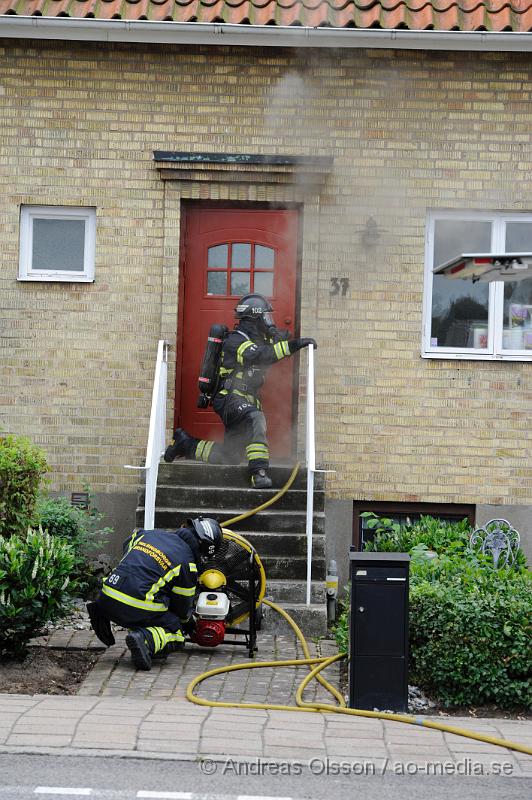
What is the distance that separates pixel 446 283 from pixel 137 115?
3.50 meters

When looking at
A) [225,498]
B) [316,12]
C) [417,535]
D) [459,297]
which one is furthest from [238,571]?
[316,12]

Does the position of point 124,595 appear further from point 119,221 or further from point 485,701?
point 119,221

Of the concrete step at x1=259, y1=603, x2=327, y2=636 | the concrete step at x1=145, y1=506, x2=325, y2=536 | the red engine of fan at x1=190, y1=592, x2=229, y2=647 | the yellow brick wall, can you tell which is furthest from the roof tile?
the red engine of fan at x1=190, y1=592, x2=229, y2=647

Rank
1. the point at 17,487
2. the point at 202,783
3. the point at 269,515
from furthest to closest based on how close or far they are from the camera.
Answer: the point at 269,515 < the point at 17,487 < the point at 202,783

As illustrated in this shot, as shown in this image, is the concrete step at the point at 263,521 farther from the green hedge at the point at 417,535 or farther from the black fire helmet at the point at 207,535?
the black fire helmet at the point at 207,535

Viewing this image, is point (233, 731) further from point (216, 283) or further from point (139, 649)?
point (216, 283)

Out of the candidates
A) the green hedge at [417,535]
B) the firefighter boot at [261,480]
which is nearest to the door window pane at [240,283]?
the firefighter boot at [261,480]

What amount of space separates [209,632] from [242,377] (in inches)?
118

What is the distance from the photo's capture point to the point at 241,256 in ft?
37.0

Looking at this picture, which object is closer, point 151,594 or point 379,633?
point 379,633

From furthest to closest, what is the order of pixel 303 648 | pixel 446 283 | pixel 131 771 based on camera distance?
1. pixel 446 283
2. pixel 303 648
3. pixel 131 771

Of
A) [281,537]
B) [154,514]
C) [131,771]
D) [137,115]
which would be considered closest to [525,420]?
[281,537]

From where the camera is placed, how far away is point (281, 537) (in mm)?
9773

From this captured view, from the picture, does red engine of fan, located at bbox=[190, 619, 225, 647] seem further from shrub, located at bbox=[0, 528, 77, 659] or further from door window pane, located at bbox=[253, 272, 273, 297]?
door window pane, located at bbox=[253, 272, 273, 297]
